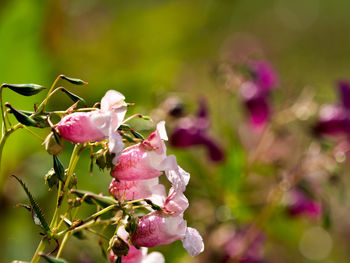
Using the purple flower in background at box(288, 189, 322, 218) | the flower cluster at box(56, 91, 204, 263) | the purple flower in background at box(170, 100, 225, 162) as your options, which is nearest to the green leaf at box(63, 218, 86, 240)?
the flower cluster at box(56, 91, 204, 263)

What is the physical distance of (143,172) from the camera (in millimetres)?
458

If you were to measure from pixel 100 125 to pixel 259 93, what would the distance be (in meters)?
0.63

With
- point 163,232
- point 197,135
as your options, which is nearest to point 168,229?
point 163,232

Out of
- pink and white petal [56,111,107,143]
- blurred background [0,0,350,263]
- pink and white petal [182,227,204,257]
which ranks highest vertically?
pink and white petal [56,111,107,143]

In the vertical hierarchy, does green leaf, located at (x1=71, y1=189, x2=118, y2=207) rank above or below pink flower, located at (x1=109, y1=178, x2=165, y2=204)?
above

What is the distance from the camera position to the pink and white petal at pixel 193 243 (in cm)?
44

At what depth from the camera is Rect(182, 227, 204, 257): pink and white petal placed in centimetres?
44

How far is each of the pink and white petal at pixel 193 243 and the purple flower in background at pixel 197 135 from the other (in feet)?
1.47

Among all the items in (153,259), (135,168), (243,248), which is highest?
(135,168)

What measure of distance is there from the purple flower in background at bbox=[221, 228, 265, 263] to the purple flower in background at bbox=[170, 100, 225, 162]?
0.44 ft

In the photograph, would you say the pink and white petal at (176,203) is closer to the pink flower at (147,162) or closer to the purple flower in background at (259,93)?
the pink flower at (147,162)

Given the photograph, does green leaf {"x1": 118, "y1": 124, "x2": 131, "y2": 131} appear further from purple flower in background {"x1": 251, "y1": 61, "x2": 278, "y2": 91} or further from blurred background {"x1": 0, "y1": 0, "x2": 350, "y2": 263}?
purple flower in background {"x1": 251, "y1": 61, "x2": 278, "y2": 91}

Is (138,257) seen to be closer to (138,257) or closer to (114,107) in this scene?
(138,257)

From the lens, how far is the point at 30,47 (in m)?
1.01
